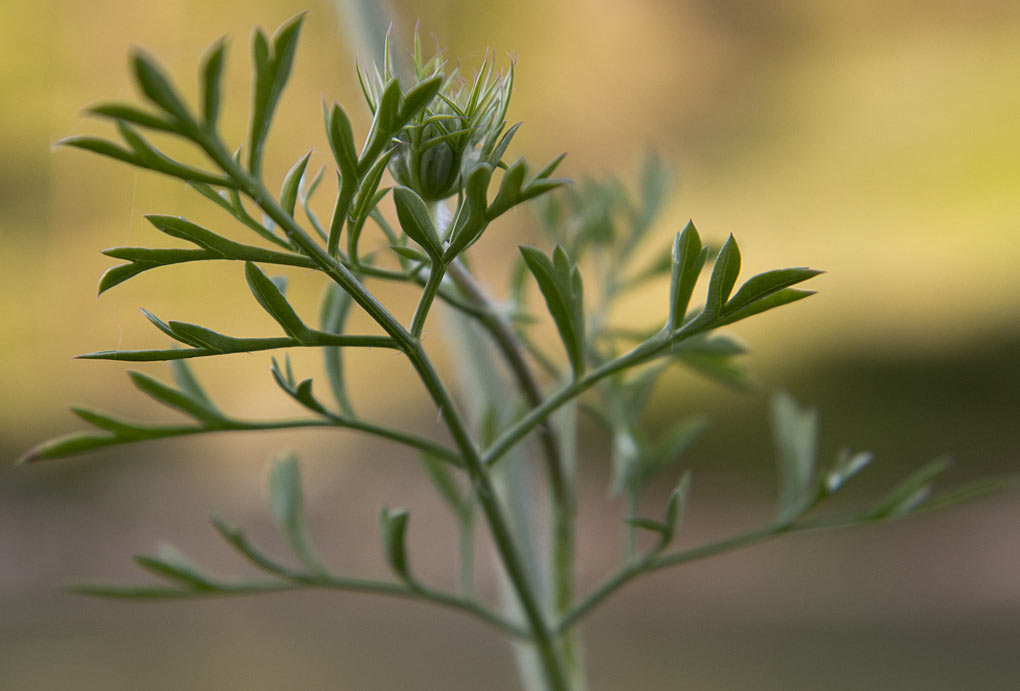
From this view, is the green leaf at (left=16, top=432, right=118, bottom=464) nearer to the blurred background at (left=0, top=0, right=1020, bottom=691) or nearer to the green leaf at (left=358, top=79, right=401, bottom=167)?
the green leaf at (left=358, top=79, right=401, bottom=167)

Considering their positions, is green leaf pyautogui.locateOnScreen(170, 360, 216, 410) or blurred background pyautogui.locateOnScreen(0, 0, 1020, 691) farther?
blurred background pyautogui.locateOnScreen(0, 0, 1020, 691)

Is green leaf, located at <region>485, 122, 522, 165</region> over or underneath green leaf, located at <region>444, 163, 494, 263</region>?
over

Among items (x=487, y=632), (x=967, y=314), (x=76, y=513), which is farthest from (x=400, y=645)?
(x=967, y=314)

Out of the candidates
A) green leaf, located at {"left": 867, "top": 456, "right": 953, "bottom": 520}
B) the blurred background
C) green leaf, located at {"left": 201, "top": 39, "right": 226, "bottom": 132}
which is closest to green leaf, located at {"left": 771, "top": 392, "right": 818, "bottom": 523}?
green leaf, located at {"left": 867, "top": 456, "right": 953, "bottom": 520}

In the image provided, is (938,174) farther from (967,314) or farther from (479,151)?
(479,151)

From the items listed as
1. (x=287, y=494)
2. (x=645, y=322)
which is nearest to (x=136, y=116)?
(x=287, y=494)

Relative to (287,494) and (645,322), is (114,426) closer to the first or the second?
(287,494)

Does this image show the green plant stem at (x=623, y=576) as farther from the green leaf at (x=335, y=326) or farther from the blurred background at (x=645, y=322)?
the blurred background at (x=645, y=322)
